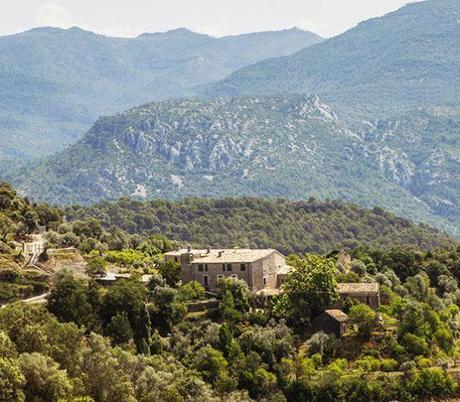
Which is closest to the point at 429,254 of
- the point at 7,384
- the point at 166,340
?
the point at 166,340

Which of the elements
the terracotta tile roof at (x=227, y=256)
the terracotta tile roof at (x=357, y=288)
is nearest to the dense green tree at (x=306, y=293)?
the terracotta tile roof at (x=357, y=288)

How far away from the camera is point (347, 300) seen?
91.7 metres

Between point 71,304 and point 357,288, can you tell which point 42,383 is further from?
point 357,288

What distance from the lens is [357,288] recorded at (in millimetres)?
93875

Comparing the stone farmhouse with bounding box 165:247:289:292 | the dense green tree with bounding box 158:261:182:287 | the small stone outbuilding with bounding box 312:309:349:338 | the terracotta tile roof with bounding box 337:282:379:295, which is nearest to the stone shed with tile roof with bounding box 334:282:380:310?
the terracotta tile roof with bounding box 337:282:379:295

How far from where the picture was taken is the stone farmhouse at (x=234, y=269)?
9556 centimetres

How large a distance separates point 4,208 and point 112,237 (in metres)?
12.5

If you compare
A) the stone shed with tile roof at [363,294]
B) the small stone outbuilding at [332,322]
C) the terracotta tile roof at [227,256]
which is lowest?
the small stone outbuilding at [332,322]

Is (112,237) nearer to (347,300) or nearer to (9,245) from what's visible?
(9,245)

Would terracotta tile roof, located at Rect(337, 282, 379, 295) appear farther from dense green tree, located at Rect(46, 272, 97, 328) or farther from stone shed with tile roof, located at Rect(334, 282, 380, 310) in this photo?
dense green tree, located at Rect(46, 272, 97, 328)

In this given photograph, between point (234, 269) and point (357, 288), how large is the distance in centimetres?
1036

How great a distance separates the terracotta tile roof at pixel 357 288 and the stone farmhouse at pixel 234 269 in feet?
21.2

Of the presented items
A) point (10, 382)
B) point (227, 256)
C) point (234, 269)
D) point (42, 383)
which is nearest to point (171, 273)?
point (227, 256)

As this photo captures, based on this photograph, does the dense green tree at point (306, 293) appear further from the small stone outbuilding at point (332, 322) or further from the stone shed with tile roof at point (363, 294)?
the stone shed with tile roof at point (363, 294)
